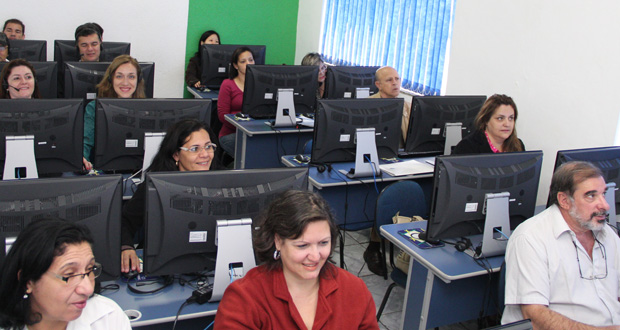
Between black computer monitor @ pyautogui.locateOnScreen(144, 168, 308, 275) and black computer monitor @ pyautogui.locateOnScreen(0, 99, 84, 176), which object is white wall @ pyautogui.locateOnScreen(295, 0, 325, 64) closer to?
black computer monitor @ pyautogui.locateOnScreen(0, 99, 84, 176)

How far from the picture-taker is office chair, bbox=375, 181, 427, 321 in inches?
118

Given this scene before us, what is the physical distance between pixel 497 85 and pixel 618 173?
5.55ft

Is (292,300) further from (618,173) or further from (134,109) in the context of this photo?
(618,173)

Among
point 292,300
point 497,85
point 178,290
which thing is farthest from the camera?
point 497,85

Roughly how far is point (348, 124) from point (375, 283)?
0.97 meters

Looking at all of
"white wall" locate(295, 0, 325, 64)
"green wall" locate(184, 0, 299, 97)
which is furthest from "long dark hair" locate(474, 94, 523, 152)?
"green wall" locate(184, 0, 299, 97)

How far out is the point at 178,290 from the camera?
2.17 meters

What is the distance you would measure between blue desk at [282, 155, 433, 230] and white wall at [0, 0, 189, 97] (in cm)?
369

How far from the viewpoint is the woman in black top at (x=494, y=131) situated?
358cm

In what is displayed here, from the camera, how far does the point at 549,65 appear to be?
4.07m

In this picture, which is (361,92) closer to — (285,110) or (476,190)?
(285,110)

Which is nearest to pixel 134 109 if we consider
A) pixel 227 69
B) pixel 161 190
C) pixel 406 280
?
pixel 161 190

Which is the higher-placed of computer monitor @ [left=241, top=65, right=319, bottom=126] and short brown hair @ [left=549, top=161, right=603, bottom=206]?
computer monitor @ [left=241, top=65, right=319, bottom=126]

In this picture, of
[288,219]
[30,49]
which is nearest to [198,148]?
[288,219]
